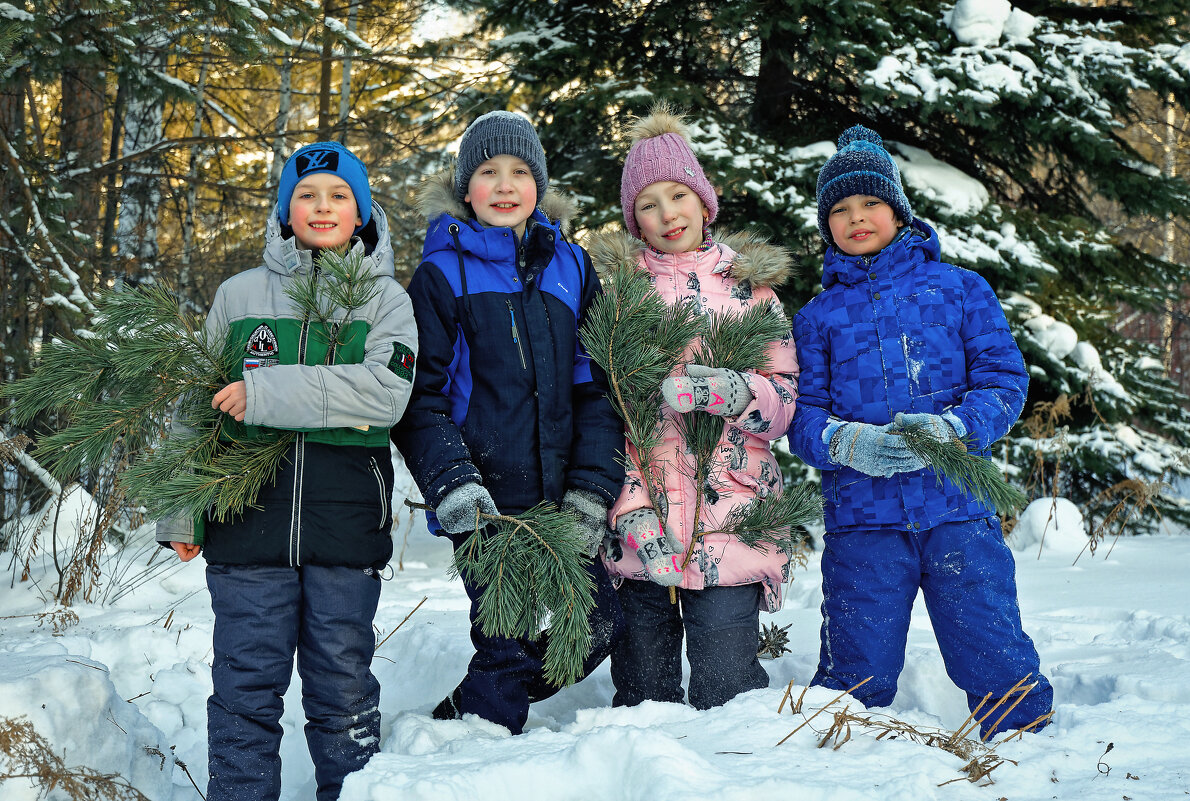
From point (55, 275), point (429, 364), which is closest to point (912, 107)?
point (429, 364)

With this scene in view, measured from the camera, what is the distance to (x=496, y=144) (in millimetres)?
2916

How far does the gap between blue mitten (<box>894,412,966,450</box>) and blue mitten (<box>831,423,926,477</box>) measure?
0.06 meters

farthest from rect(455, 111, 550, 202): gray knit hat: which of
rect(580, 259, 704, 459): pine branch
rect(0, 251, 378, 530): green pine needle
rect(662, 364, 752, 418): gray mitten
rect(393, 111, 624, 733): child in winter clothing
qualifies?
rect(662, 364, 752, 418): gray mitten

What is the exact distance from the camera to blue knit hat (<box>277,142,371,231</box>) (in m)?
2.70

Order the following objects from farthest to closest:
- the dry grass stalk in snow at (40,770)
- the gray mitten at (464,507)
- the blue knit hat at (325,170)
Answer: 1. the blue knit hat at (325,170)
2. the gray mitten at (464,507)
3. the dry grass stalk in snow at (40,770)

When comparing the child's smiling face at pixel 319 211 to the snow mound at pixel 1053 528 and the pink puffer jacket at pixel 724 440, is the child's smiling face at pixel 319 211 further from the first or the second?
the snow mound at pixel 1053 528

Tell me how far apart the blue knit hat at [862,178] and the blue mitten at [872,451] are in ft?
2.77

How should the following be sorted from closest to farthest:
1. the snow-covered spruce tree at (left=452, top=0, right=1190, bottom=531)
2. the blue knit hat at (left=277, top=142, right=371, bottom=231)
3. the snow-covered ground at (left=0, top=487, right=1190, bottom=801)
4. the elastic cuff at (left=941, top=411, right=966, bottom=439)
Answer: the snow-covered ground at (left=0, top=487, right=1190, bottom=801) → the elastic cuff at (left=941, top=411, right=966, bottom=439) → the blue knit hat at (left=277, top=142, right=371, bottom=231) → the snow-covered spruce tree at (left=452, top=0, right=1190, bottom=531)

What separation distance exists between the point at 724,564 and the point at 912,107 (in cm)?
536

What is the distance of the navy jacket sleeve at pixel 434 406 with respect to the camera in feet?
8.32

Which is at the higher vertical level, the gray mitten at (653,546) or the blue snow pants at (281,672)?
the gray mitten at (653,546)

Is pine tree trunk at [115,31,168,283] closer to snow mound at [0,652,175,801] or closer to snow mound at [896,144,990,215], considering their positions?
snow mound at [0,652,175,801]

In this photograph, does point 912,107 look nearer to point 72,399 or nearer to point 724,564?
point 724,564

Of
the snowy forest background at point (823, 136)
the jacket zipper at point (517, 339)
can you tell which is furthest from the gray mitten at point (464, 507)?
the snowy forest background at point (823, 136)
